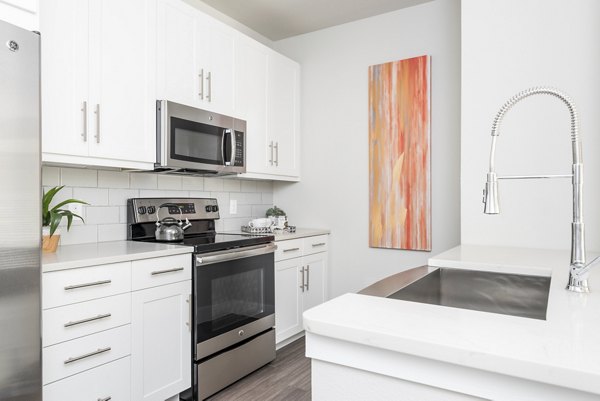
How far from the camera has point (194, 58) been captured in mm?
2598

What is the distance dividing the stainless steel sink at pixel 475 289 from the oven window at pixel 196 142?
60.2 inches

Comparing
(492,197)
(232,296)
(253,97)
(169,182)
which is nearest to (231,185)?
(169,182)

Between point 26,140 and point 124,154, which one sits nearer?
point 26,140

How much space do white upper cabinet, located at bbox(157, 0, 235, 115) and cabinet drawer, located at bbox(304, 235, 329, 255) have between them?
1.19 metres

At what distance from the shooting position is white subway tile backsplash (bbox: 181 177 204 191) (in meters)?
2.97

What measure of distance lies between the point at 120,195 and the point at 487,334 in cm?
231

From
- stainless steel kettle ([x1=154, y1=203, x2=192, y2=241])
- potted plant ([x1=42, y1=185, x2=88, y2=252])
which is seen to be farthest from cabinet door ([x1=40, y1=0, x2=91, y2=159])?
stainless steel kettle ([x1=154, y1=203, x2=192, y2=241])

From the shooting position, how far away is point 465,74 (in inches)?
93.7

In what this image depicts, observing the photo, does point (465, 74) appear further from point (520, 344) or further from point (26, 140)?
point (26, 140)

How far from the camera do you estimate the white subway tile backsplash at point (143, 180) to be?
102 inches

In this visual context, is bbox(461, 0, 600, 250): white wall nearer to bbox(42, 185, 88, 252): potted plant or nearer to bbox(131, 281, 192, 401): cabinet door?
bbox(131, 281, 192, 401): cabinet door

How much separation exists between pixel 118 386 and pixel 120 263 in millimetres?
574

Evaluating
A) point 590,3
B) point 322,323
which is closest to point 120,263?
point 322,323

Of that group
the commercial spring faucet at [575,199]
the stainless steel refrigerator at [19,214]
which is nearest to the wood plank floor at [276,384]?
the stainless steel refrigerator at [19,214]
